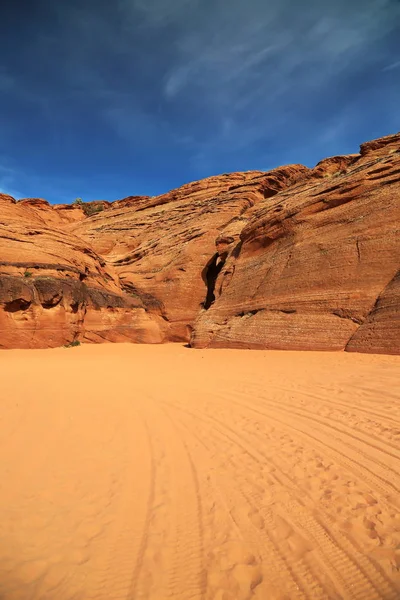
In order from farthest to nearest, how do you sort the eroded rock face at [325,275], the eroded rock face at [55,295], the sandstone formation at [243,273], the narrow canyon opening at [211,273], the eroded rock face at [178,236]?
the narrow canyon opening at [211,273] < the eroded rock face at [178,236] < the eroded rock face at [55,295] < the sandstone formation at [243,273] < the eroded rock face at [325,275]

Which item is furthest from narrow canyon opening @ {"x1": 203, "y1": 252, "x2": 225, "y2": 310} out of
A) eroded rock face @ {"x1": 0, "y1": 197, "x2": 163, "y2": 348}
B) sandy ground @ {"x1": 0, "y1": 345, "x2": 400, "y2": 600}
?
sandy ground @ {"x1": 0, "y1": 345, "x2": 400, "y2": 600}

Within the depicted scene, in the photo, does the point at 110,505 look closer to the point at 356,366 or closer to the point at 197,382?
the point at 197,382

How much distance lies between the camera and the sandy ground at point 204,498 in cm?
197

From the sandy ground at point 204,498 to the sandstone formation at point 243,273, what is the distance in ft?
22.7

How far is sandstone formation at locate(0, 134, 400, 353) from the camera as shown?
12359mm

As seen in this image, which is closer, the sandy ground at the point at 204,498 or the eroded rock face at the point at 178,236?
the sandy ground at the point at 204,498

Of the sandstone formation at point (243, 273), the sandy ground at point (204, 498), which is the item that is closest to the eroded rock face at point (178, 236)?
the sandstone formation at point (243, 273)

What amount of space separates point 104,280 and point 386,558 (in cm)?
2356

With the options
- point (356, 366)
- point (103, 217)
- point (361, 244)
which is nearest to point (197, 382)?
point (356, 366)

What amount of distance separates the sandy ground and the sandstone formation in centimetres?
691

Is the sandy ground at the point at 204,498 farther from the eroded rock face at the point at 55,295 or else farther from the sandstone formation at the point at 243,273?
the eroded rock face at the point at 55,295

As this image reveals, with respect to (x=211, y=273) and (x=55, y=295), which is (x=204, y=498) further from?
(x=211, y=273)

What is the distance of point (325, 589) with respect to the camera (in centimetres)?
186

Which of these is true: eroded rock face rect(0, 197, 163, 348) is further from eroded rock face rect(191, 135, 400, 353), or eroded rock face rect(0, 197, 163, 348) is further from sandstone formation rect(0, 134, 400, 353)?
Answer: eroded rock face rect(191, 135, 400, 353)
